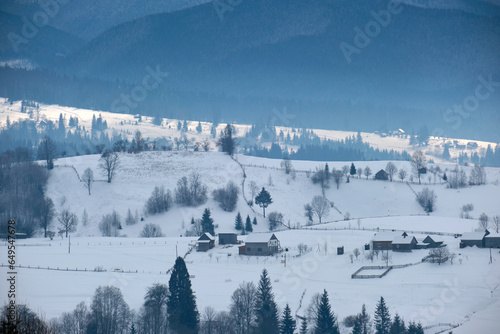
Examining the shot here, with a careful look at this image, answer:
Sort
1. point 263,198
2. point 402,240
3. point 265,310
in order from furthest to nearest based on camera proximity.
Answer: point 263,198
point 402,240
point 265,310

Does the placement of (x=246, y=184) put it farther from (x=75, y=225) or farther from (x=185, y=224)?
(x=75, y=225)

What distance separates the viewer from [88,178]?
106750 mm

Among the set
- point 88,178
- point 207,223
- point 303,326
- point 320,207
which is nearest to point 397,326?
point 303,326

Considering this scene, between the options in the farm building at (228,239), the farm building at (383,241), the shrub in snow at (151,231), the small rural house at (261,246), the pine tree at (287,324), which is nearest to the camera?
the pine tree at (287,324)

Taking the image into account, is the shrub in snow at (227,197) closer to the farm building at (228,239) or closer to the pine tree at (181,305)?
the farm building at (228,239)

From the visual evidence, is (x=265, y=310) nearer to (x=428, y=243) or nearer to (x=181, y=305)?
(x=181, y=305)

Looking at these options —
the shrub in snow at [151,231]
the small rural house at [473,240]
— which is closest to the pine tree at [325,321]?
the small rural house at [473,240]

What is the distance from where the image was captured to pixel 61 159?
119562 mm

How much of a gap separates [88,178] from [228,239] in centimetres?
3393

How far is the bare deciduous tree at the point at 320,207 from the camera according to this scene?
322 feet

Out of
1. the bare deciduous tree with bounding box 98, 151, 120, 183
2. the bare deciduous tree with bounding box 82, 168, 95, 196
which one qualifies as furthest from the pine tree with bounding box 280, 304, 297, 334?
the bare deciduous tree with bounding box 98, 151, 120, 183

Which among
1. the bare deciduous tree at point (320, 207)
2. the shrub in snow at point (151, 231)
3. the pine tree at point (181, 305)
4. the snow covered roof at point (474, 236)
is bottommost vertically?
the pine tree at point (181, 305)

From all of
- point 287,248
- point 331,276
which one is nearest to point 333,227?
point 287,248

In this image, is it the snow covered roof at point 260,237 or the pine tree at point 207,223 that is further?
the pine tree at point 207,223
